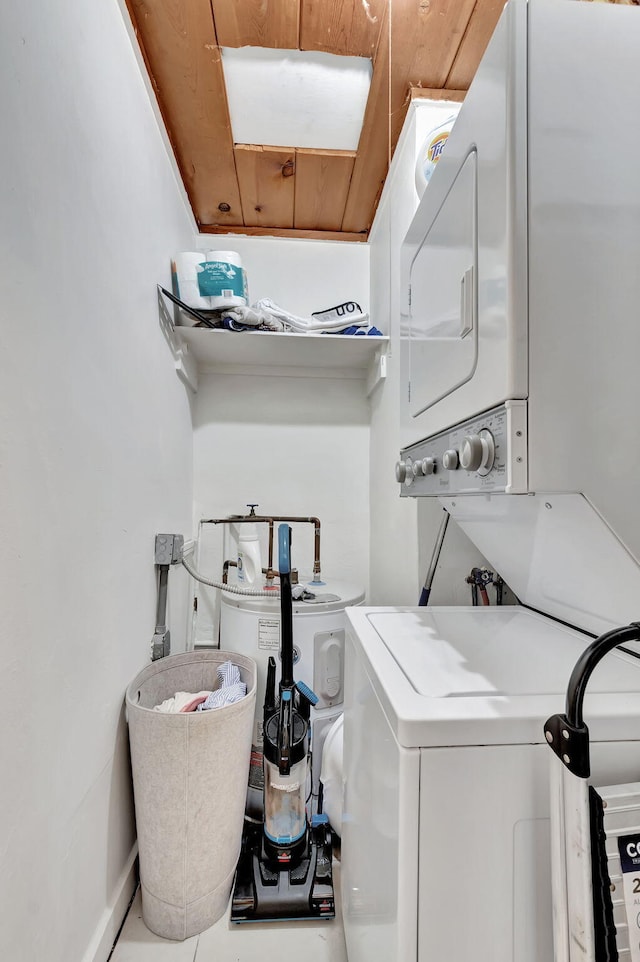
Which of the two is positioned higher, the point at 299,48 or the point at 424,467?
the point at 299,48

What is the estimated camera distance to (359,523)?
2.48 m

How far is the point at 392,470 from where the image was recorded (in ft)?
6.41

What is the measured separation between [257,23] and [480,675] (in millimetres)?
1974

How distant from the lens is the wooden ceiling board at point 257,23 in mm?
1352

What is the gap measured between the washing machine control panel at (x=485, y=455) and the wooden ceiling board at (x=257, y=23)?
1446mm

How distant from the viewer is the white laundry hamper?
1.26m

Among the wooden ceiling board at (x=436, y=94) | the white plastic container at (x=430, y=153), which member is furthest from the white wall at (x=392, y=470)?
the white plastic container at (x=430, y=153)

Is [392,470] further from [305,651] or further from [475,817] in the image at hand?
[475,817]

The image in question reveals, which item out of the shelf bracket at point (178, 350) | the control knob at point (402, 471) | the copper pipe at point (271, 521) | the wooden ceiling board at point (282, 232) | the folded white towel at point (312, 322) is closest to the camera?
the control knob at point (402, 471)

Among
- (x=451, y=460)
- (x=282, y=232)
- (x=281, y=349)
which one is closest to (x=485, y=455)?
(x=451, y=460)

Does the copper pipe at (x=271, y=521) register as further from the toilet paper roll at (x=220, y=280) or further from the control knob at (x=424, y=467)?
the control knob at (x=424, y=467)

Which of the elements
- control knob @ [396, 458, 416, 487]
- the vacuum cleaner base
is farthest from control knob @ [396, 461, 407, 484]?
the vacuum cleaner base

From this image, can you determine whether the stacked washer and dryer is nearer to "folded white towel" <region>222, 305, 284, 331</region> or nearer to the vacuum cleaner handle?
the vacuum cleaner handle

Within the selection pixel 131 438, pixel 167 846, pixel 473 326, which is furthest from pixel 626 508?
pixel 167 846
